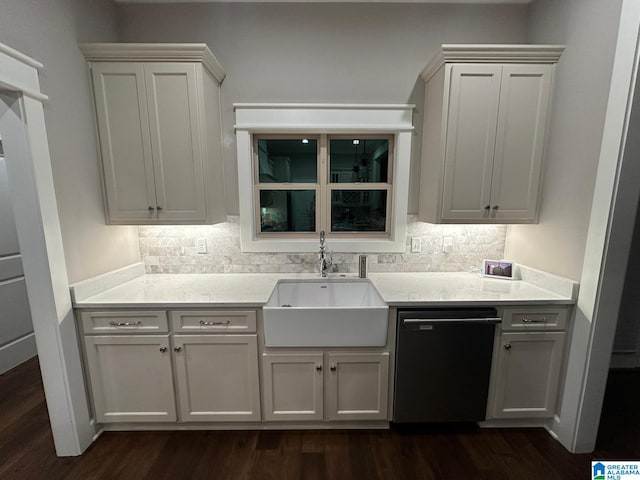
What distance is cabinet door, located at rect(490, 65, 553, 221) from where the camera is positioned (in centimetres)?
174

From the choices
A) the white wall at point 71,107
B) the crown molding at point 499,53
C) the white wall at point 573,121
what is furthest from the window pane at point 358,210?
the white wall at point 71,107

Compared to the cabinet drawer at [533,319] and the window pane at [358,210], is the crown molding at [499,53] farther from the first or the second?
the cabinet drawer at [533,319]

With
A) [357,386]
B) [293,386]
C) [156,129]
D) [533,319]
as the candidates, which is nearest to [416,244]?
[533,319]

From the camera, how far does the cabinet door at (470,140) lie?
5.70 ft

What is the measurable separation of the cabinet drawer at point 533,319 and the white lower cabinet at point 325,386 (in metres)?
0.79

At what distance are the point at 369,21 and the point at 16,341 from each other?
13.6 ft

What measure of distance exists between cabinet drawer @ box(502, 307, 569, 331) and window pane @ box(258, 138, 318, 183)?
1665mm

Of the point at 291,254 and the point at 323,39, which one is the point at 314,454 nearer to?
the point at 291,254

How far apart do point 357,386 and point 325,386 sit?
0.21 metres

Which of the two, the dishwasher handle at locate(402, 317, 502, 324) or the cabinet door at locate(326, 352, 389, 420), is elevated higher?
the dishwasher handle at locate(402, 317, 502, 324)

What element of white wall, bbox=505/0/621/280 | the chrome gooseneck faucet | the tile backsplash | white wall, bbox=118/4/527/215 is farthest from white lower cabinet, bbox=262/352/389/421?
white wall, bbox=118/4/527/215

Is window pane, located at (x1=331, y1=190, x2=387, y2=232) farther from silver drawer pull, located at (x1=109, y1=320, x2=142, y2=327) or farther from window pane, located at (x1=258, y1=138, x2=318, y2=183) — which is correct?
silver drawer pull, located at (x1=109, y1=320, x2=142, y2=327)

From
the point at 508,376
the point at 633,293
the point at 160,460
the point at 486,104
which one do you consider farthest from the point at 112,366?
the point at 633,293

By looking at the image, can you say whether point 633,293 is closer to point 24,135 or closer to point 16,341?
point 24,135
